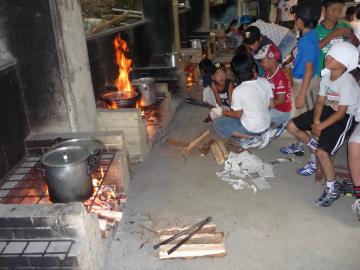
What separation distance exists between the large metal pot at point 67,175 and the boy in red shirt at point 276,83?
3791mm

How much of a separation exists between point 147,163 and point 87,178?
232 centimetres

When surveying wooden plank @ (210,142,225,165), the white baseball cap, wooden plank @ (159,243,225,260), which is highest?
the white baseball cap

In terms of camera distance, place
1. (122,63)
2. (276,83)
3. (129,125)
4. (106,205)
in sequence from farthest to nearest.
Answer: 1. (122,63)
2. (276,83)
3. (129,125)
4. (106,205)

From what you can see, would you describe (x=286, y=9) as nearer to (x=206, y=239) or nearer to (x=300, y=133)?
(x=300, y=133)

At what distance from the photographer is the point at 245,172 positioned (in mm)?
5707

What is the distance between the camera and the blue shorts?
6.66m

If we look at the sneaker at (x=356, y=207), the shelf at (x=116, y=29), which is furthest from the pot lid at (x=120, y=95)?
the sneaker at (x=356, y=207)

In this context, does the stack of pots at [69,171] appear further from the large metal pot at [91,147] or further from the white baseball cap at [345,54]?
the white baseball cap at [345,54]

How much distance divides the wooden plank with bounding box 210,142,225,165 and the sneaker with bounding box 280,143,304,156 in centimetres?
Result: 113

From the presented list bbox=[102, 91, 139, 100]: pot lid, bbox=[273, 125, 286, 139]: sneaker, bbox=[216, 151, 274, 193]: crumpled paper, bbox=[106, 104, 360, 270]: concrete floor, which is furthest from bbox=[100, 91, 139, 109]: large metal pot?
bbox=[273, 125, 286, 139]: sneaker

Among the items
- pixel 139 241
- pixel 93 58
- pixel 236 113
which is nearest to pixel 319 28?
pixel 236 113

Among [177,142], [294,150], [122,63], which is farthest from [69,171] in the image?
[122,63]

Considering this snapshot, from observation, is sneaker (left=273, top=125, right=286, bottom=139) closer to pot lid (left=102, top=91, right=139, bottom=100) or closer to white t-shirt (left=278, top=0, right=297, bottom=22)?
pot lid (left=102, top=91, right=139, bottom=100)

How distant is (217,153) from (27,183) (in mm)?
3192
